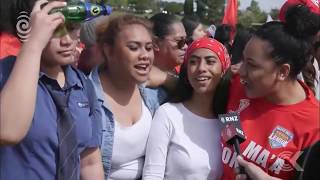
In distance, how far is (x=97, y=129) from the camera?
188cm

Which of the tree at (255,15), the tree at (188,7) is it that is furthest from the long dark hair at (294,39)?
the tree at (188,7)

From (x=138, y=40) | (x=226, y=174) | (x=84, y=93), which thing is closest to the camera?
(x=84, y=93)

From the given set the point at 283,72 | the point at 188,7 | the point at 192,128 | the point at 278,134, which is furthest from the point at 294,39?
the point at 188,7

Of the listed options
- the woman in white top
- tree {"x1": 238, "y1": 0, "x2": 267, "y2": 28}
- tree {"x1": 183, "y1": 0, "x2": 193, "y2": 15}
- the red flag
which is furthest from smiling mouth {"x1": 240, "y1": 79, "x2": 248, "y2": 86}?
the red flag

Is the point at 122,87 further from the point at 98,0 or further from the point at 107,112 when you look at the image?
the point at 98,0

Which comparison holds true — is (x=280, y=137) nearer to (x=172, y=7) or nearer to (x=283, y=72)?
(x=283, y=72)

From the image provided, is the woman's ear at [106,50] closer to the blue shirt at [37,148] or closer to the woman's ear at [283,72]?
the blue shirt at [37,148]

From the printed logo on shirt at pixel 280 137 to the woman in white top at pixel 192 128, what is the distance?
321mm

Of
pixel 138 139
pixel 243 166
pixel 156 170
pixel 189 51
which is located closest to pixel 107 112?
pixel 138 139

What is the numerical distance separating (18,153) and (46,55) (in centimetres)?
37

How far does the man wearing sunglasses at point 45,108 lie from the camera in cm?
143

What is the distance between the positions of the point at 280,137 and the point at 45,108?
2.93 ft

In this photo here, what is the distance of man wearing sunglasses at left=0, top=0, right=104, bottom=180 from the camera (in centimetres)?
143

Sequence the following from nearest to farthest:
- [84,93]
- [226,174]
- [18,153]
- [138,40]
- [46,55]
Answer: [18,153]
[46,55]
[84,93]
[226,174]
[138,40]
